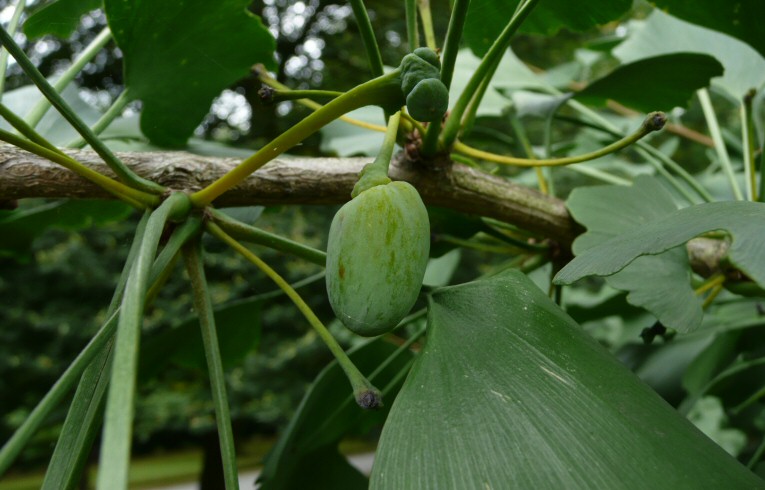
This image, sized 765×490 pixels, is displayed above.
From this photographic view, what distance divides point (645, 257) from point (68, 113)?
0.39 m

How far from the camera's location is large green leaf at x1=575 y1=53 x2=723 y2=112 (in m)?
0.58

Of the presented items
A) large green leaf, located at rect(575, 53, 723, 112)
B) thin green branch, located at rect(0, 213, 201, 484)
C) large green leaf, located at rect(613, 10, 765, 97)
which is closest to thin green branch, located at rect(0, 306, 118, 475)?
thin green branch, located at rect(0, 213, 201, 484)

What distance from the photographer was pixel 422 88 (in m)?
0.30

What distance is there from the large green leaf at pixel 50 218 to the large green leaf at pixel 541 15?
39cm

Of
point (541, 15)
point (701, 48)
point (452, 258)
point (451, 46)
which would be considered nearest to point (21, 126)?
point (451, 46)

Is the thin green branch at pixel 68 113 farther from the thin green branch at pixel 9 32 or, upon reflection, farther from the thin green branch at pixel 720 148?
the thin green branch at pixel 720 148

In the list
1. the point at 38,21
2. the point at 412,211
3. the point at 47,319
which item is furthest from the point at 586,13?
the point at 47,319

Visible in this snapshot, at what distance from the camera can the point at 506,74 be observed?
88 cm

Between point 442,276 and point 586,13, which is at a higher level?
point 586,13

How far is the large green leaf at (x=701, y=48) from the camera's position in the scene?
78 centimetres

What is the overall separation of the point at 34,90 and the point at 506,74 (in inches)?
23.2

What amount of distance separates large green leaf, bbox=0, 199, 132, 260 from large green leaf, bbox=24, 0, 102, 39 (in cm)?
16

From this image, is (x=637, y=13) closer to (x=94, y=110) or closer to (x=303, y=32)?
(x=303, y=32)

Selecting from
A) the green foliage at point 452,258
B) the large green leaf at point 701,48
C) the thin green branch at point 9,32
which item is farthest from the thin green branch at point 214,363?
the large green leaf at point 701,48
